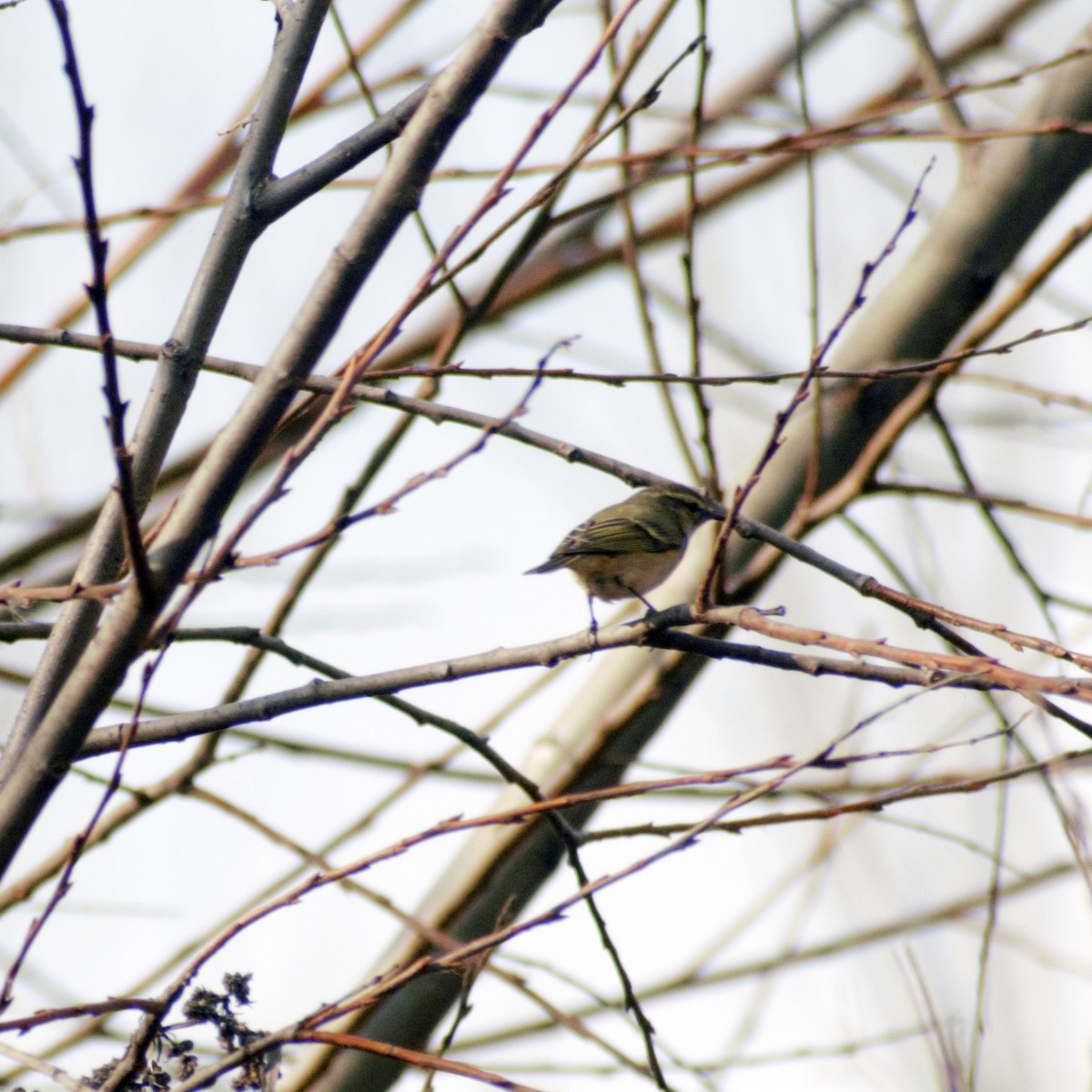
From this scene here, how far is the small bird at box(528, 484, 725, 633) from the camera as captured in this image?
3.29m

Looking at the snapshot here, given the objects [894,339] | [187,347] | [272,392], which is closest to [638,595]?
[894,339]

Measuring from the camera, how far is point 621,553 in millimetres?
3348

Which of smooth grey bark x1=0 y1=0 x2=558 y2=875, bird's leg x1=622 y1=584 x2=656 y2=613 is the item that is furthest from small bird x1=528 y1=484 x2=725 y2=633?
smooth grey bark x1=0 y1=0 x2=558 y2=875

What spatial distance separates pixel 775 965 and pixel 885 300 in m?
1.87

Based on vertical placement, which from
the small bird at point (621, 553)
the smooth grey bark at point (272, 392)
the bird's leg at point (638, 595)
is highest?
the small bird at point (621, 553)

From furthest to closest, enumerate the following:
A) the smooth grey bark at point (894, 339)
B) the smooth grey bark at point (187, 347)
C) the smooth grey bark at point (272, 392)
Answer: the smooth grey bark at point (894, 339)
the smooth grey bark at point (187, 347)
the smooth grey bark at point (272, 392)

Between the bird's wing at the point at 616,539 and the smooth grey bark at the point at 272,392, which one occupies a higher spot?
the bird's wing at the point at 616,539

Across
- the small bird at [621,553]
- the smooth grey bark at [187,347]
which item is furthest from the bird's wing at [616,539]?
the smooth grey bark at [187,347]

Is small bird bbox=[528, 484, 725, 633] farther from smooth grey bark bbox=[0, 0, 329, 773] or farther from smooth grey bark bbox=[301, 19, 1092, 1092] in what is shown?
smooth grey bark bbox=[0, 0, 329, 773]

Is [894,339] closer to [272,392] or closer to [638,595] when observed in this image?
[638,595]

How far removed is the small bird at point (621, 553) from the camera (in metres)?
3.29

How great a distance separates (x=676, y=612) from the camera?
5.72 ft

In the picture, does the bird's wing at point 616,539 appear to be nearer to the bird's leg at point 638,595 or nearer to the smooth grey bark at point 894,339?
the bird's leg at point 638,595

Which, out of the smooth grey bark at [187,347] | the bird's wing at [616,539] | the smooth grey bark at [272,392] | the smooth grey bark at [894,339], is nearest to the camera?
the smooth grey bark at [272,392]
